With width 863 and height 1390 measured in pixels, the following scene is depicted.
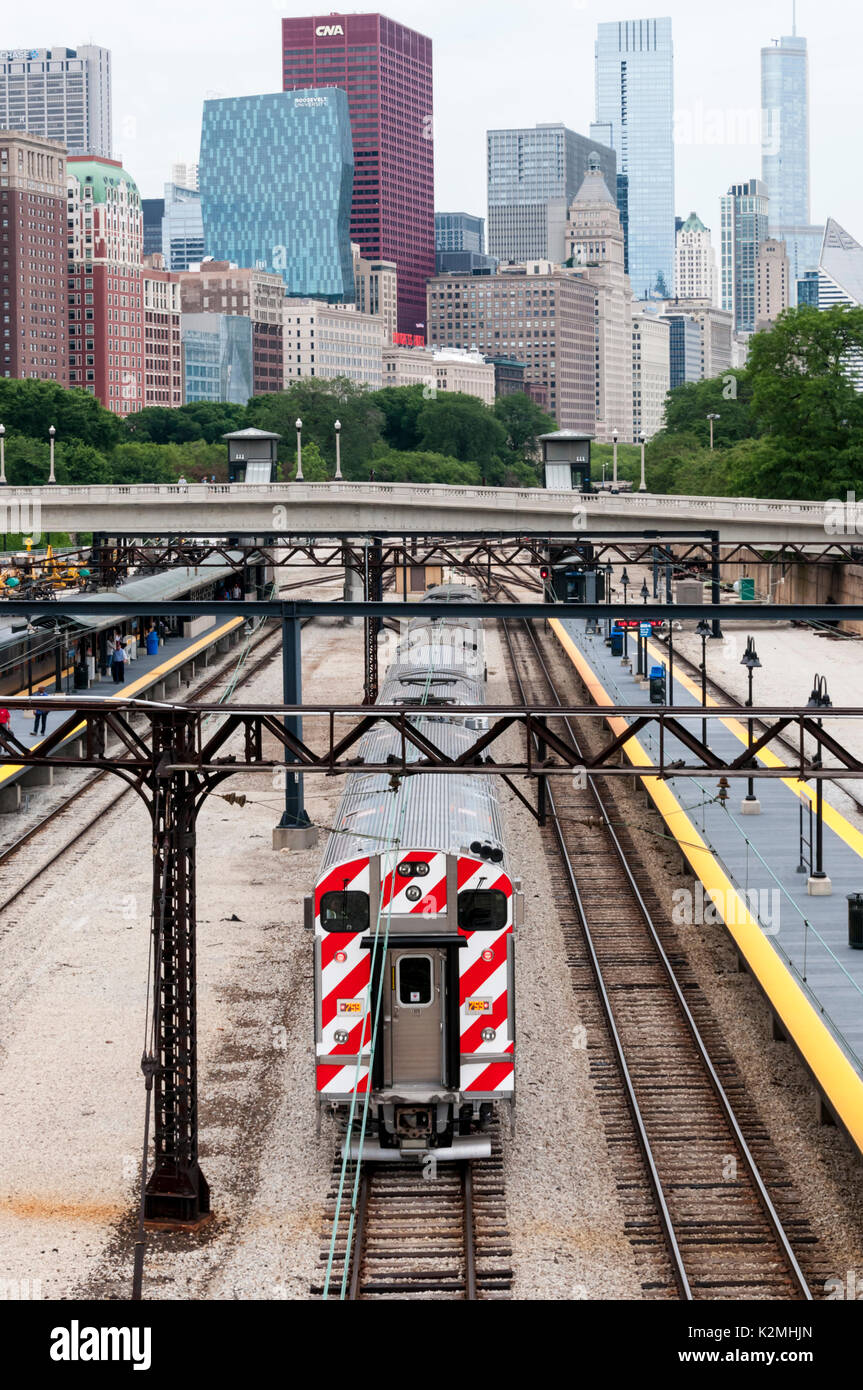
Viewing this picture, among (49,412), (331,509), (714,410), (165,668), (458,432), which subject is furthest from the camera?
(458,432)

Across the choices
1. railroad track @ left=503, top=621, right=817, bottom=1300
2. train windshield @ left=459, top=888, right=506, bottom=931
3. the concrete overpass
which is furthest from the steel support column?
the concrete overpass

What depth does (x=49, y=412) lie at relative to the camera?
146 meters

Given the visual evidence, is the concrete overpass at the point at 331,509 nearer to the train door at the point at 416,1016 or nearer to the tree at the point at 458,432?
the train door at the point at 416,1016

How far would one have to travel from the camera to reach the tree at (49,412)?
477 feet

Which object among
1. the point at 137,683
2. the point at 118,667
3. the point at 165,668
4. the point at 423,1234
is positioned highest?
the point at 118,667

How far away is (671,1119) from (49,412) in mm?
134759

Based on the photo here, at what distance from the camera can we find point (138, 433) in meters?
190

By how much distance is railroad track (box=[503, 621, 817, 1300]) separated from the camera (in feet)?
49.0

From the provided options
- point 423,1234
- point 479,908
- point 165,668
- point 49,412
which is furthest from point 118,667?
point 49,412

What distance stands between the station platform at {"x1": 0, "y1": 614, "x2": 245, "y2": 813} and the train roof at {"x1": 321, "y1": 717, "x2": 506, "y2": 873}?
8.72 meters

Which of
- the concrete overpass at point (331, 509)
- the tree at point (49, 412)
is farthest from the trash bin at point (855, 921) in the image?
the tree at point (49, 412)

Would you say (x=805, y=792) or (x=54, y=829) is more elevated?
(x=805, y=792)

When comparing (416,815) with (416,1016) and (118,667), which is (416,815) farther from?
(118,667)

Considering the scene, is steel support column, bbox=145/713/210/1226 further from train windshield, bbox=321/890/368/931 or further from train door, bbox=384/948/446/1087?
train door, bbox=384/948/446/1087
